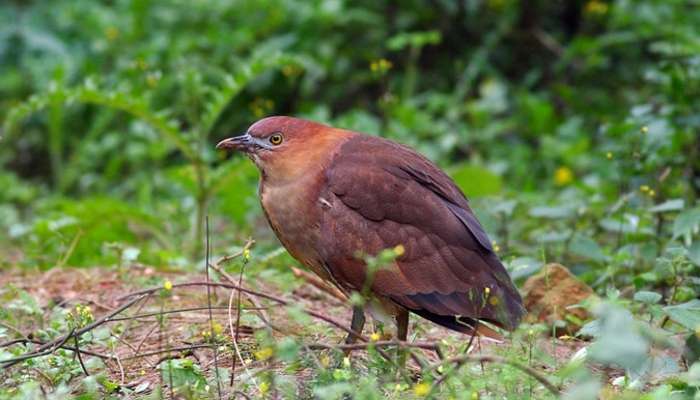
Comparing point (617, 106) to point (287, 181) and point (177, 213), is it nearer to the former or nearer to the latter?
point (177, 213)

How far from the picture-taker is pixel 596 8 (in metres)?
8.60

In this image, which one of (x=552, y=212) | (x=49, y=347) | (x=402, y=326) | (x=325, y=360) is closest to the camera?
(x=325, y=360)

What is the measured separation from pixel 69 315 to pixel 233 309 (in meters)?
0.70

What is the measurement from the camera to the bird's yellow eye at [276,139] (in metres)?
4.87

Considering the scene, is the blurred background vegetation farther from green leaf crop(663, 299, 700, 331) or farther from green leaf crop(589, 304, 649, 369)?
green leaf crop(589, 304, 649, 369)

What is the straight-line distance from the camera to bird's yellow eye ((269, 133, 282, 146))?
16.0 ft

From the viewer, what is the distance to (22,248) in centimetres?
694

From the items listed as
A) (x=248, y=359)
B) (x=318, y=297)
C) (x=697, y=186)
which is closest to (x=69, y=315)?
(x=248, y=359)

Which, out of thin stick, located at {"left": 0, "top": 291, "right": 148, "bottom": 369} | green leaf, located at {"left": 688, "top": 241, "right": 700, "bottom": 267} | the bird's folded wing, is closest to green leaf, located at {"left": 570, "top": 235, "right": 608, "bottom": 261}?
green leaf, located at {"left": 688, "top": 241, "right": 700, "bottom": 267}

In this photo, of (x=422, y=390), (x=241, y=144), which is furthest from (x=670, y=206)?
(x=422, y=390)

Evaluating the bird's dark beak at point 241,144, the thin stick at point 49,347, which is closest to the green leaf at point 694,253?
the bird's dark beak at point 241,144

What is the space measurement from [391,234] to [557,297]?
3.42 feet

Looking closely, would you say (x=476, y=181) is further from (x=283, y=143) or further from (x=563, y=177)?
(x=283, y=143)

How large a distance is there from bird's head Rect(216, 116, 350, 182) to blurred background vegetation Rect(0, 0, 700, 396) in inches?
73.6
